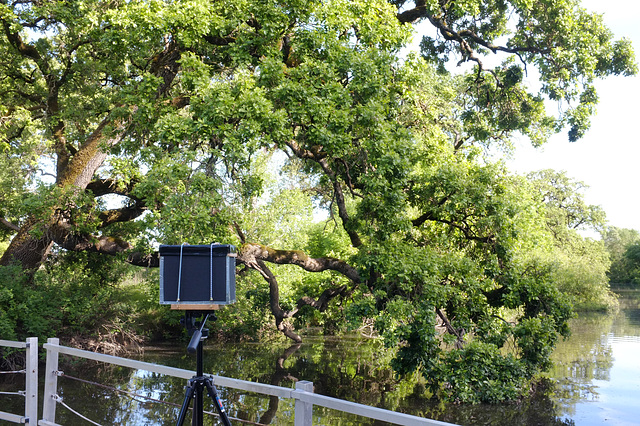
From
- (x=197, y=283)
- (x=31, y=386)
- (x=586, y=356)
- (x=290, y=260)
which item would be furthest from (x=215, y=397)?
(x=586, y=356)

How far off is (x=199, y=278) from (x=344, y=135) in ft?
18.5

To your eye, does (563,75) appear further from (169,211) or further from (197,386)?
(197,386)

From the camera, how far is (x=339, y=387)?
10375mm

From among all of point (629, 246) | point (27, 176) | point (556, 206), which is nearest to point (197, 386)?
point (27, 176)

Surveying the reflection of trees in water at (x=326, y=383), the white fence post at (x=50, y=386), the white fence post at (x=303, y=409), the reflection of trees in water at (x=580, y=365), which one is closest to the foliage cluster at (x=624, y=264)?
the reflection of trees in water at (x=580, y=365)

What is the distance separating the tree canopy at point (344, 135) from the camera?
789 cm

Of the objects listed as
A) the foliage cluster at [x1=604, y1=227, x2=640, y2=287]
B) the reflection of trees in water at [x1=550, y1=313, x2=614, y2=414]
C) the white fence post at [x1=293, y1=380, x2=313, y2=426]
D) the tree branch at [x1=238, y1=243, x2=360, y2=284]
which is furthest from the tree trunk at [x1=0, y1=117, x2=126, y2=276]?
the foliage cluster at [x1=604, y1=227, x2=640, y2=287]

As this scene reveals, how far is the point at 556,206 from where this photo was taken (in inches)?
1276

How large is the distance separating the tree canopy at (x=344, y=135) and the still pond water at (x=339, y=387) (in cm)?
84

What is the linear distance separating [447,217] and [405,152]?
5.77 ft

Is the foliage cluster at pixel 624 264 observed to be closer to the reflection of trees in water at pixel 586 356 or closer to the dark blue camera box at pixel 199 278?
the reflection of trees in water at pixel 586 356

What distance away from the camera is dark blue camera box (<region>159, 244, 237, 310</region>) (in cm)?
280

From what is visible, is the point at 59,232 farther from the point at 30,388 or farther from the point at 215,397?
the point at 215,397

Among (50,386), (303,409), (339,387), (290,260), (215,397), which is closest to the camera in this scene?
(303,409)
